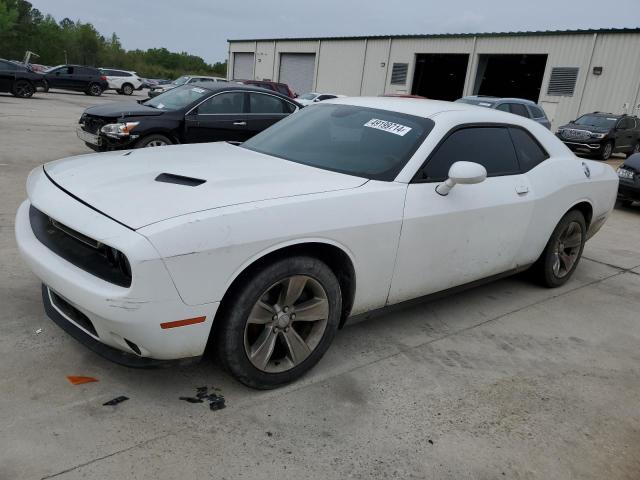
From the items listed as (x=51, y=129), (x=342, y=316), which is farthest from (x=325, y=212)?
(x=51, y=129)

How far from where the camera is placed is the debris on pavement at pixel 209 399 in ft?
8.88

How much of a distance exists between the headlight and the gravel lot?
13.9 ft

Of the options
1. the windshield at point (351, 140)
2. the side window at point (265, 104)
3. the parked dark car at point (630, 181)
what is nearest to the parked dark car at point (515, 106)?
the parked dark car at point (630, 181)

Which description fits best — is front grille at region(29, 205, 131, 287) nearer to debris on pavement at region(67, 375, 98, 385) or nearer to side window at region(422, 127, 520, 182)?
debris on pavement at region(67, 375, 98, 385)

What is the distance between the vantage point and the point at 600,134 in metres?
16.9

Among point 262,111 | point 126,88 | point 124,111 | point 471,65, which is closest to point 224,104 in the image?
point 262,111

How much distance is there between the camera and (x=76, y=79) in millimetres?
29078

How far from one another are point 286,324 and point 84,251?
3.45ft

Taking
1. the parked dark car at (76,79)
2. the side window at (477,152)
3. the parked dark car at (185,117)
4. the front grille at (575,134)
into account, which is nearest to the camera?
the side window at (477,152)

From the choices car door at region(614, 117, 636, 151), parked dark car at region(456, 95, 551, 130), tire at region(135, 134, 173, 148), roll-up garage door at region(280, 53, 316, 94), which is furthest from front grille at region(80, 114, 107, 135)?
roll-up garage door at region(280, 53, 316, 94)

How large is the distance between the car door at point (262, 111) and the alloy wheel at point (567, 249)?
5.64 m

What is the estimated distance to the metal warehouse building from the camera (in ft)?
75.9

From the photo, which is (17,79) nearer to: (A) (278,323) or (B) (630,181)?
(B) (630,181)

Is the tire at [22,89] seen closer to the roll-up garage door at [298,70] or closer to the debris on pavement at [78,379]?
the roll-up garage door at [298,70]
